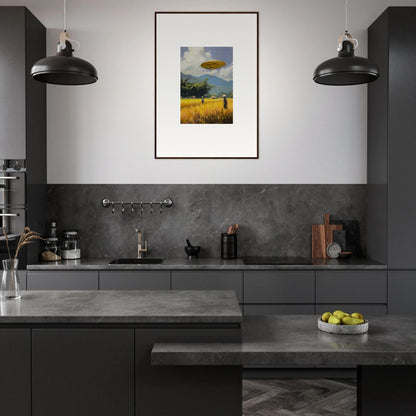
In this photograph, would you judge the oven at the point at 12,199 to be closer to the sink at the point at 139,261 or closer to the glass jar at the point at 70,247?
the glass jar at the point at 70,247

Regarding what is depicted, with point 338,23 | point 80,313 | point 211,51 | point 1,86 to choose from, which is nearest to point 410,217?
point 338,23

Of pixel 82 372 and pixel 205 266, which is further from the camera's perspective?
pixel 205 266

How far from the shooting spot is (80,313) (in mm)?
2586

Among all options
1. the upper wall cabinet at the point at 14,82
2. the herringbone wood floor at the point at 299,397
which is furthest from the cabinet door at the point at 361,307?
the upper wall cabinet at the point at 14,82

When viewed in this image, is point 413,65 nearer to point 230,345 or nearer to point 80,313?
point 230,345

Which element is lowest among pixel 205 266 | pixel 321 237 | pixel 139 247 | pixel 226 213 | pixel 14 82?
pixel 205 266

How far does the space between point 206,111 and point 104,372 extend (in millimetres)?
3163

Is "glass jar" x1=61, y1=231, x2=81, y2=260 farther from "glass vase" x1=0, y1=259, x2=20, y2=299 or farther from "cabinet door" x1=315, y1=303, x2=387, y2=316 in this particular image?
"cabinet door" x1=315, y1=303, x2=387, y2=316

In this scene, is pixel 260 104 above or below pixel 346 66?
above

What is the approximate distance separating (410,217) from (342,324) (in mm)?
2289

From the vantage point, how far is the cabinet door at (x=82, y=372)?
8.45 feet

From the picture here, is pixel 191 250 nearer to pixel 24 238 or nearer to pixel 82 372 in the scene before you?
pixel 24 238

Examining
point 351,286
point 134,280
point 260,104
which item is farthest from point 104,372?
point 260,104

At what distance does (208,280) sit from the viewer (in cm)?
453
